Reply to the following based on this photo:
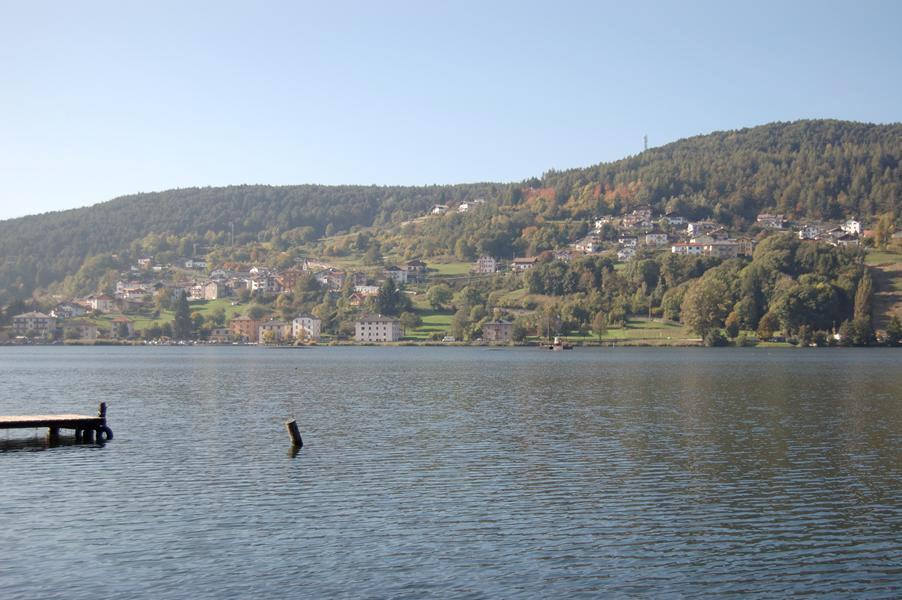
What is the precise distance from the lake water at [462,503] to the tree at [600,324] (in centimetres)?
11980

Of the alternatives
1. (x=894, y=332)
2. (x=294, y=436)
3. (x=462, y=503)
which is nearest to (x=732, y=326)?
(x=894, y=332)

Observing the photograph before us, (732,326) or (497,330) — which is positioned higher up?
(732,326)

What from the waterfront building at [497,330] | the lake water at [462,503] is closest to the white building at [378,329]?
the waterfront building at [497,330]

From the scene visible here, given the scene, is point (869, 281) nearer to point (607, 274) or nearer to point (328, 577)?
point (607, 274)

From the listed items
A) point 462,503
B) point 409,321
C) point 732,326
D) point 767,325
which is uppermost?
point 409,321

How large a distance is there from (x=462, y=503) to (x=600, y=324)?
492ft

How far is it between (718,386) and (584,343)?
10710cm

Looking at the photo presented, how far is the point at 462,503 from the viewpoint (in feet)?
83.3

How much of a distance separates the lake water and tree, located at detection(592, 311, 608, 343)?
120 meters

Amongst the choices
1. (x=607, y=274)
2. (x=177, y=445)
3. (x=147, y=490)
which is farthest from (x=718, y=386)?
(x=607, y=274)

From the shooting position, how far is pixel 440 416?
4756 cm

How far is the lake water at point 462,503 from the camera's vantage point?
18.7m

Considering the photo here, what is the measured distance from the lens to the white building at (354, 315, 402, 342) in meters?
194

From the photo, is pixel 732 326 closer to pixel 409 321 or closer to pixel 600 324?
pixel 600 324
